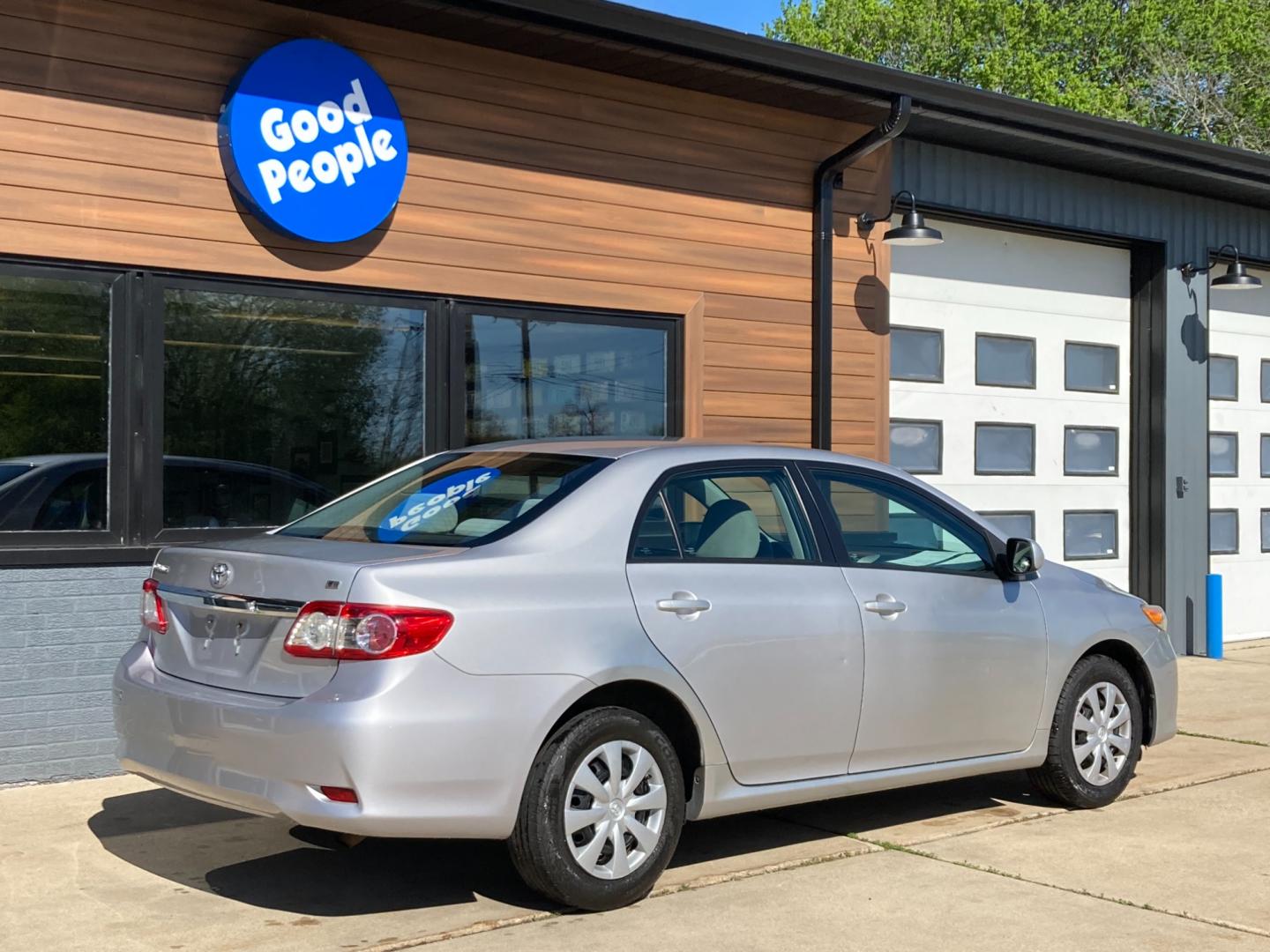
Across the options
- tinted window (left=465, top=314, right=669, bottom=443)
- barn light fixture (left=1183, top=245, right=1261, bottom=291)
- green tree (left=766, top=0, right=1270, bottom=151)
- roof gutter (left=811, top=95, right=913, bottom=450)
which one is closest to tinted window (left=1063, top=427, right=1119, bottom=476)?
barn light fixture (left=1183, top=245, right=1261, bottom=291)

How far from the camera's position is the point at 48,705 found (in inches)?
288

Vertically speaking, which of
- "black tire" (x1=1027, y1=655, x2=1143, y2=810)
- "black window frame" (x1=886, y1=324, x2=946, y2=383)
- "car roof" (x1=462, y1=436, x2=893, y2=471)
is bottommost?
"black tire" (x1=1027, y1=655, x2=1143, y2=810)

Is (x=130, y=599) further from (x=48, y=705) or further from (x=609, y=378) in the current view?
(x=609, y=378)

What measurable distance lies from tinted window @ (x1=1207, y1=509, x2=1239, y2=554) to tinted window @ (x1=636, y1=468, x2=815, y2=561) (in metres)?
8.69

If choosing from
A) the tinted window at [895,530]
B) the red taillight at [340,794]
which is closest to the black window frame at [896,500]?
the tinted window at [895,530]

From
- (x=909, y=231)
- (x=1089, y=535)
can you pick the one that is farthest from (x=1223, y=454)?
(x=909, y=231)

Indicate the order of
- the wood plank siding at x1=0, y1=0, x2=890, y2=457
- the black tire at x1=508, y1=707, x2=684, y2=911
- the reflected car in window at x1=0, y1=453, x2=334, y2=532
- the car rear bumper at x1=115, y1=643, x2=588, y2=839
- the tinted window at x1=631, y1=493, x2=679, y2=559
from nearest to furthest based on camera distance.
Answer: the car rear bumper at x1=115, y1=643, x2=588, y2=839, the black tire at x1=508, y1=707, x2=684, y2=911, the tinted window at x1=631, y1=493, x2=679, y2=559, the reflected car in window at x1=0, y1=453, x2=334, y2=532, the wood plank siding at x1=0, y1=0, x2=890, y2=457

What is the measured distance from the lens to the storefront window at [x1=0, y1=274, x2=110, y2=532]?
286 inches

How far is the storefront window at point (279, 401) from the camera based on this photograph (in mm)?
7824

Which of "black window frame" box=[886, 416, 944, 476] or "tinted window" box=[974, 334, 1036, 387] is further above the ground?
"tinted window" box=[974, 334, 1036, 387]

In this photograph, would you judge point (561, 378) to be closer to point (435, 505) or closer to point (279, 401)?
point (279, 401)

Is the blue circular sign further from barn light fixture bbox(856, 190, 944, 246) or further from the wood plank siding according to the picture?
barn light fixture bbox(856, 190, 944, 246)

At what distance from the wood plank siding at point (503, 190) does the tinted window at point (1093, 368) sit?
2.58 meters

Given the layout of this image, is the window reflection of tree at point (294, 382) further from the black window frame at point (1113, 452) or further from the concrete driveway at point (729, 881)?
the black window frame at point (1113, 452)
